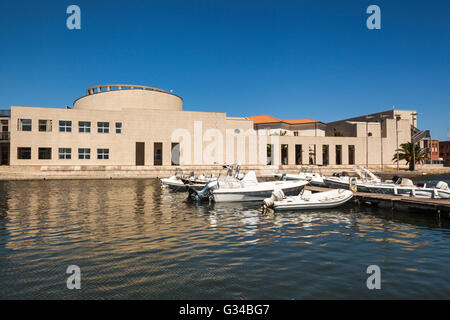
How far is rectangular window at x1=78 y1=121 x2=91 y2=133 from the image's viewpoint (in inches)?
2039

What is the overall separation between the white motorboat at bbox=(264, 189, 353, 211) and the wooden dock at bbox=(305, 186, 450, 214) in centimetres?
190

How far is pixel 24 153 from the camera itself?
162 feet

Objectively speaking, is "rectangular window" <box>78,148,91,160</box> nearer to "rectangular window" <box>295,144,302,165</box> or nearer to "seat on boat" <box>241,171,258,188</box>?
"seat on boat" <box>241,171,258,188</box>

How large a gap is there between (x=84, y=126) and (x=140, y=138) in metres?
9.75

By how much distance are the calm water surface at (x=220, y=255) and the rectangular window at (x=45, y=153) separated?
3911cm

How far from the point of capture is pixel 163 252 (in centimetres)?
914

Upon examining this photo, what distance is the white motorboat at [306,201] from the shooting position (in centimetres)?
1714

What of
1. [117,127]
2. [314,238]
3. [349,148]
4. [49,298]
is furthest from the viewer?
[349,148]

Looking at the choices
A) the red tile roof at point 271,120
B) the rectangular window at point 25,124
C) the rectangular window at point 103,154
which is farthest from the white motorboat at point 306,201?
the red tile roof at point 271,120

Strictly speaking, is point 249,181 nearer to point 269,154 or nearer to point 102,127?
point 102,127

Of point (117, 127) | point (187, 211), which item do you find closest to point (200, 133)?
point (117, 127)

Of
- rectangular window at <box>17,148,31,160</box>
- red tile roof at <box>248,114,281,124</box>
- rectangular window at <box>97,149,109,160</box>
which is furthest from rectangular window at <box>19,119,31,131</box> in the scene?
red tile roof at <box>248,114,281,124</box>
